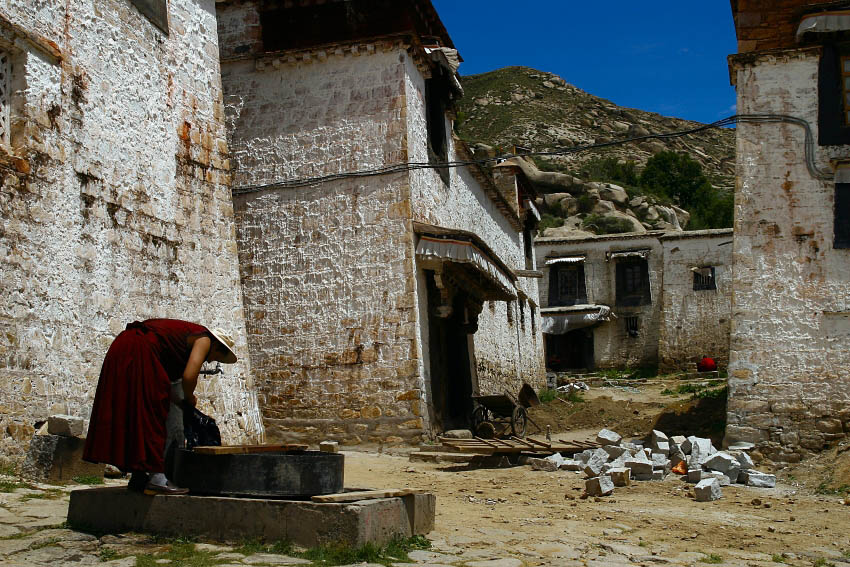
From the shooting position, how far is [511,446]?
11.2 meters

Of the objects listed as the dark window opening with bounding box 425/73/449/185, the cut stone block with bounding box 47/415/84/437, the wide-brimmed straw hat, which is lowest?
the cut stone block with bounding box 47/415/84/437

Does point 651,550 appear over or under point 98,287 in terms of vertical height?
under

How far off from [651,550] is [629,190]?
43.7m

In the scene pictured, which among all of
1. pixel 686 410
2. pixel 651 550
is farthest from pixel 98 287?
pixel 686 410

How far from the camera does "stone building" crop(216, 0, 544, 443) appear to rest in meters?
12.9

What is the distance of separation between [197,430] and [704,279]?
95.9 feet

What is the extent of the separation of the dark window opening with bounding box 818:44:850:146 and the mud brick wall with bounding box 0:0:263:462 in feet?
28.8

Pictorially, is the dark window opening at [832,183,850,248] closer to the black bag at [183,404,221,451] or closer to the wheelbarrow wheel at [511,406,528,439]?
the wheelbarrow wheel at [511,406,528,439]

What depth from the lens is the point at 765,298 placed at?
41.0ft

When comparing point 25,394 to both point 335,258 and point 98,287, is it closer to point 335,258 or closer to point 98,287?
point 98,287

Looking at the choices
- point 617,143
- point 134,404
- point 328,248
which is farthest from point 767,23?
point 134,404

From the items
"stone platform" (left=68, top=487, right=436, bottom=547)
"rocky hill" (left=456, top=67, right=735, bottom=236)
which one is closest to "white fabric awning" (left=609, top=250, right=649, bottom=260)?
"rocky hill" (left=456, top=67, right=735, bottom=236)

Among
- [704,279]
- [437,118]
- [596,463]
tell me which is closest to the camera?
[596,463]

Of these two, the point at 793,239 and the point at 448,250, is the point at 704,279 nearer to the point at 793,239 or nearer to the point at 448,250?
the point at 793,239
